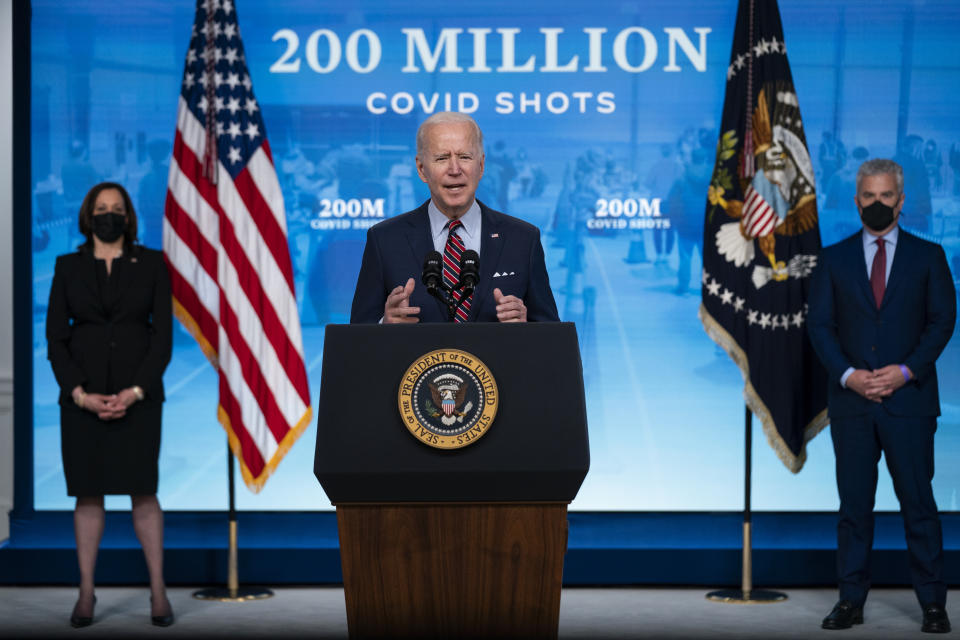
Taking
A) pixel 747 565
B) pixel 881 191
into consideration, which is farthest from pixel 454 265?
pixel 747 565

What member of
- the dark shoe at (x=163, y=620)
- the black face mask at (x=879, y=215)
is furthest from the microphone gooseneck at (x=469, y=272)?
the dark shoe at (x=163, y=620)

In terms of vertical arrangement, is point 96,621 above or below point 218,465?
below

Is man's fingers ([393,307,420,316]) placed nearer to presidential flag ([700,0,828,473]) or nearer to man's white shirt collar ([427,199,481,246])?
man's white shirt collar ([427,199,481,246])

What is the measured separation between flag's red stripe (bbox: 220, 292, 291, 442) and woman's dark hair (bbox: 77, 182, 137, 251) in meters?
0.51

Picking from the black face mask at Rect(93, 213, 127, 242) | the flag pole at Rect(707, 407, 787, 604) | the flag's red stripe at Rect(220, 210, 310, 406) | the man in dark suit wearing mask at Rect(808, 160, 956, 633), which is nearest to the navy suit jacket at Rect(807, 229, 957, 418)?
the man in dark suit wearing mask at Rect(808, 160, 956, 633)

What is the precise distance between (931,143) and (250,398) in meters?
3.52

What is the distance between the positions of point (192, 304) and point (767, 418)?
2.61m

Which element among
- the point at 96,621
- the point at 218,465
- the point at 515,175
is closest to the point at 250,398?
the point at 218,465

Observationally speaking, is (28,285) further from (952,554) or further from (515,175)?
(952,554)

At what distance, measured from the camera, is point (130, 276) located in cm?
466

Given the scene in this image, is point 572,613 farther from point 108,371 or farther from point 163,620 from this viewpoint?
point 108,371

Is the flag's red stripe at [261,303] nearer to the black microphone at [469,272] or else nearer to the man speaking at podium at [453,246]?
the man speaking at podium at [453,246]

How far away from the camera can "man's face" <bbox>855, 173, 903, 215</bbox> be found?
178 inches

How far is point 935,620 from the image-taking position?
4.45 metres
